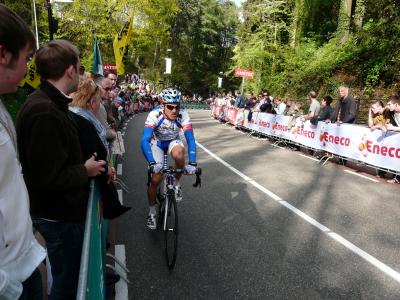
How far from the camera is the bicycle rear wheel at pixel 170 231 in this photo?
15.0ft

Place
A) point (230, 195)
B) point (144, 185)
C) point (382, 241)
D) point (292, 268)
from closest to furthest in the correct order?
point (292, 268)
point (382, 241)
point (230, 195)
point (144, 185)

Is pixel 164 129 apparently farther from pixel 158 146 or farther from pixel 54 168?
pixel 54 168

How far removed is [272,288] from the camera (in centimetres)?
416

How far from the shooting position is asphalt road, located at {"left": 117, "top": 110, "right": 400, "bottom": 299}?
13.7 ft

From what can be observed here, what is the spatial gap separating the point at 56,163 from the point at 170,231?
2.60 m

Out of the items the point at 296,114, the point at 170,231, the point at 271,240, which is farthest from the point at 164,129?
the point at 296,114

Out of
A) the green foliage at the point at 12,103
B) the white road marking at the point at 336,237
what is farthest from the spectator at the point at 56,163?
the green foliage at the point at 12,103

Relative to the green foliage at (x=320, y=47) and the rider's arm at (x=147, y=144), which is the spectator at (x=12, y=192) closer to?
the rider's arm at (x=147, y=144)

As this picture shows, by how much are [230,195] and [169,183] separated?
2.86 m

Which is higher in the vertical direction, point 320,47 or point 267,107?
point 320,47

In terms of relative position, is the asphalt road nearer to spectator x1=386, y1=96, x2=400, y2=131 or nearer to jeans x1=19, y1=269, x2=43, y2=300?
spectator x1=386, y1=96, x2=400, y2=131

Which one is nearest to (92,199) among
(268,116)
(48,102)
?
(48,102)

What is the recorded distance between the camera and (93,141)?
10.3ft

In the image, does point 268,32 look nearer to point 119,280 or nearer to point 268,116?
point 268,116
